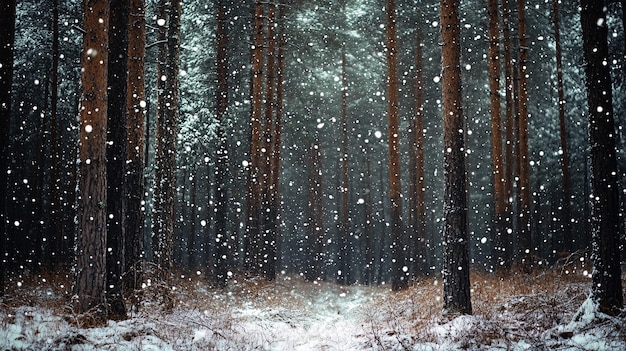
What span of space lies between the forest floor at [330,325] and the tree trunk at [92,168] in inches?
21.4

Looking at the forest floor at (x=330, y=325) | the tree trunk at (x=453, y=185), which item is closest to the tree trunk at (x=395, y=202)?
the forest floor at (x=330, y=325)

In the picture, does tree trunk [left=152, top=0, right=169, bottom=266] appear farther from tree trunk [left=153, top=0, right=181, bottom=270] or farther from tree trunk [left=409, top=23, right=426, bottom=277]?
tree trunk [left=409, top=23, right=426, bottom=277]

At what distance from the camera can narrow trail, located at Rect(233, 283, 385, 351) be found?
337 inches

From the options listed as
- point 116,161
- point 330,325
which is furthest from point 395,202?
point 116,161

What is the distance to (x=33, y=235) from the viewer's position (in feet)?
70.1

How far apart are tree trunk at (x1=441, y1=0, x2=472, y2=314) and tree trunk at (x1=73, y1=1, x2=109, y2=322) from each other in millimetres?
6349

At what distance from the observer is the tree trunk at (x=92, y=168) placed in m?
6.98

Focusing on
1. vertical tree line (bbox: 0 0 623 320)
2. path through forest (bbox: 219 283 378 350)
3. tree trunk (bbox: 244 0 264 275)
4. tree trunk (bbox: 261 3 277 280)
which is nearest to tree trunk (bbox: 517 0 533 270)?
vertical tree line (bbox: 0 0 623 320)

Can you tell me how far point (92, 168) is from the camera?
710 centimetres

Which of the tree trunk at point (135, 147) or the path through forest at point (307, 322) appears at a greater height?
the tree trunk at point (135, 147)

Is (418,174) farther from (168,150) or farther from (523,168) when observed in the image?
(168,150)

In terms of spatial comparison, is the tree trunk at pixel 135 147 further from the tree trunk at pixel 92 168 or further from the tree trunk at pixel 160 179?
the tree trunk at pixel 92 168

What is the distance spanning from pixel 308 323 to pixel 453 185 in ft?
19.5

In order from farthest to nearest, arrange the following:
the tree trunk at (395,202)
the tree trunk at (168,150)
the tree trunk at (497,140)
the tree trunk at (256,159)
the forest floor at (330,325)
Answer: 1. the tree trunk at (256,159)
2. the tree trunk at (395,202)
3. the tree trunk at (497,140)
4. the tree trunk at (168,150)
5. the forest floor at (330,325)
